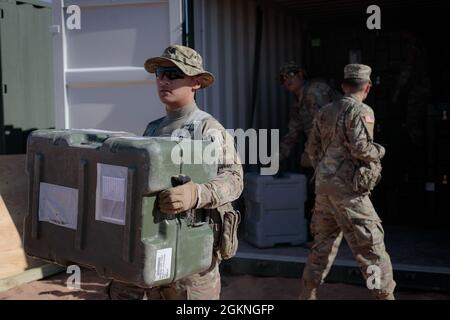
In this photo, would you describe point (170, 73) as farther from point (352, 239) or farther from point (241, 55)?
point (241, 55)

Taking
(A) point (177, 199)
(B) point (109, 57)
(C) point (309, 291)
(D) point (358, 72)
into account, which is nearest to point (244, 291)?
(C) point (309, 291)

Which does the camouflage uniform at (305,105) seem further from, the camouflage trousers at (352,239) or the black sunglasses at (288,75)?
the camouflage trousers at (352,239)

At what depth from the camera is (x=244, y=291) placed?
4230mm

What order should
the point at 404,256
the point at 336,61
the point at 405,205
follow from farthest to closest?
the point at 336,61 < the point at 405,205 < the point at 404,256

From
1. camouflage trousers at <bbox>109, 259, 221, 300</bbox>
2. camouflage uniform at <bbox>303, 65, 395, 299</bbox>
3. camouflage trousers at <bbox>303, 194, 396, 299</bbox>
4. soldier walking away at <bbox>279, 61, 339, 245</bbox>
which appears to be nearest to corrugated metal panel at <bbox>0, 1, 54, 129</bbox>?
soldier walking away at <bbox>279, 61, 339, 245</bbox>

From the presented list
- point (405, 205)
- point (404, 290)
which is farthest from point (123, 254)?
point (405, 205)

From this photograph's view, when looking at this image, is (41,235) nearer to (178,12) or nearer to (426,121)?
(178,12)

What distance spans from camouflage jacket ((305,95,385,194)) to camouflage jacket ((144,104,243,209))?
1.34 metres

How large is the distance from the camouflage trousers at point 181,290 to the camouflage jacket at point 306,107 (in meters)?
2.88

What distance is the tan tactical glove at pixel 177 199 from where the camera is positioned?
193 centimetres

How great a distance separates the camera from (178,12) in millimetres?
4098

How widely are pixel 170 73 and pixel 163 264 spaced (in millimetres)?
880
